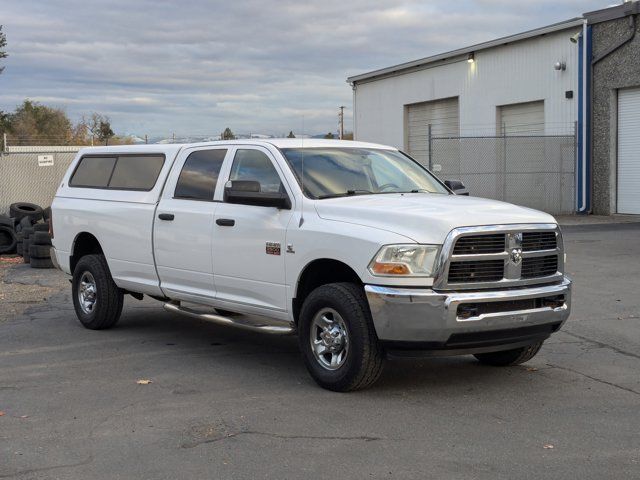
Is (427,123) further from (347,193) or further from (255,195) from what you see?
(255,195)

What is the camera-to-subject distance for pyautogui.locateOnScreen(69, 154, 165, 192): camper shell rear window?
8.75 m

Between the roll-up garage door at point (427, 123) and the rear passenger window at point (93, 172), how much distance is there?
2323cm

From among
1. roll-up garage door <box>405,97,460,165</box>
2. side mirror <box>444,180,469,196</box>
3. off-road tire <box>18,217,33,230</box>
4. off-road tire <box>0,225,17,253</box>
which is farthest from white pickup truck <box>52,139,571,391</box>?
roll-up garage door <box>405,97,460,165</box>

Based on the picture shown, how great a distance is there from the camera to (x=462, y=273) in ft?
20.1

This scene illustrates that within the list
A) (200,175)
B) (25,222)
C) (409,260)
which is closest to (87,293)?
(200,175)

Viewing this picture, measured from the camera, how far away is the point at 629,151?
83.2 feet

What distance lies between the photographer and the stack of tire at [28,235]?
15.4m

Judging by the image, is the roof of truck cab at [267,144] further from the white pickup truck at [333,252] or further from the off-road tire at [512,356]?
the off-road tire at [512,356]

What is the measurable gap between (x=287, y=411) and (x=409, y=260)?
4.52 feet

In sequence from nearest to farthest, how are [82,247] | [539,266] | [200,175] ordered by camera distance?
[539,266]
[200,175]
[82,247]

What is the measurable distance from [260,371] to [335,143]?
2.22 meters

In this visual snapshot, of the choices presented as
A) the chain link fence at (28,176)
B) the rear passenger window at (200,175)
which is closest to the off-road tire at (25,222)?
the chain link fence at (28,176)

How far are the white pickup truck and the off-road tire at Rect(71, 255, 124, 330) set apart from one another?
2cm

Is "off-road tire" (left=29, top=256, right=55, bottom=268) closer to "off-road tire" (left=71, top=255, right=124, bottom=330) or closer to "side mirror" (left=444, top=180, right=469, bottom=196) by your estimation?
"off-road tire" (left=71, top=255, right=124, bottom=330)
